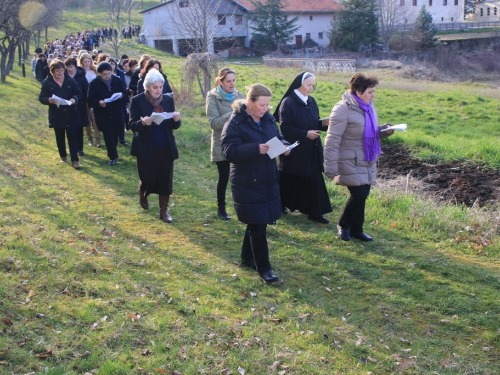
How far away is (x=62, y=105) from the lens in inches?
383

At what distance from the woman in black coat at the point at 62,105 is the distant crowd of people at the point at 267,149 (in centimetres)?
167

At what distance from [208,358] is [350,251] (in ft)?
9.46

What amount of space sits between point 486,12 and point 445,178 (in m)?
75.1

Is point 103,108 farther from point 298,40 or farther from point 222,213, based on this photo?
point 298,40

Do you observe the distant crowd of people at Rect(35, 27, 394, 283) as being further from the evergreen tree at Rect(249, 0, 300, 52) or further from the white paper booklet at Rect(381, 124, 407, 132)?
the evergreen tree at Rect(249, 0, 300, 52)

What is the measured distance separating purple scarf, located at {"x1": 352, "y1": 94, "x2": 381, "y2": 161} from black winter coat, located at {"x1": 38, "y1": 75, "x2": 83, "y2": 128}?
5798mm

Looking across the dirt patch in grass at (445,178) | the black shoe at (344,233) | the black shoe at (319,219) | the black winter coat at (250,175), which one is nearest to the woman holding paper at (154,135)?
the black winter coat at (250,175)

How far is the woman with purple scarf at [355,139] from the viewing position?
6094mm

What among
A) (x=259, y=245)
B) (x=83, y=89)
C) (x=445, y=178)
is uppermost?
(x=83, y=89)

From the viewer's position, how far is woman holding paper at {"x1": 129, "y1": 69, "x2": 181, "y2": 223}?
678 cm

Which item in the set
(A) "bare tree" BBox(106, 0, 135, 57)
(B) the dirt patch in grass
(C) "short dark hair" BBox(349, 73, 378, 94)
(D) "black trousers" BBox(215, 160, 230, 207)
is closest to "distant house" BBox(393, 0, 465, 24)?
(A) "bare tree" BBox(106, 0, 135, 57)

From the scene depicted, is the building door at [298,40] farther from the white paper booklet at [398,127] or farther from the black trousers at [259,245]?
the black trousers at [259,245]

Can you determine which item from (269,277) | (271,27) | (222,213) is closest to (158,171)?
(222,213)

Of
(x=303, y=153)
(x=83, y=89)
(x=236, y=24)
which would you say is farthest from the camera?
(x=236, y=24)
